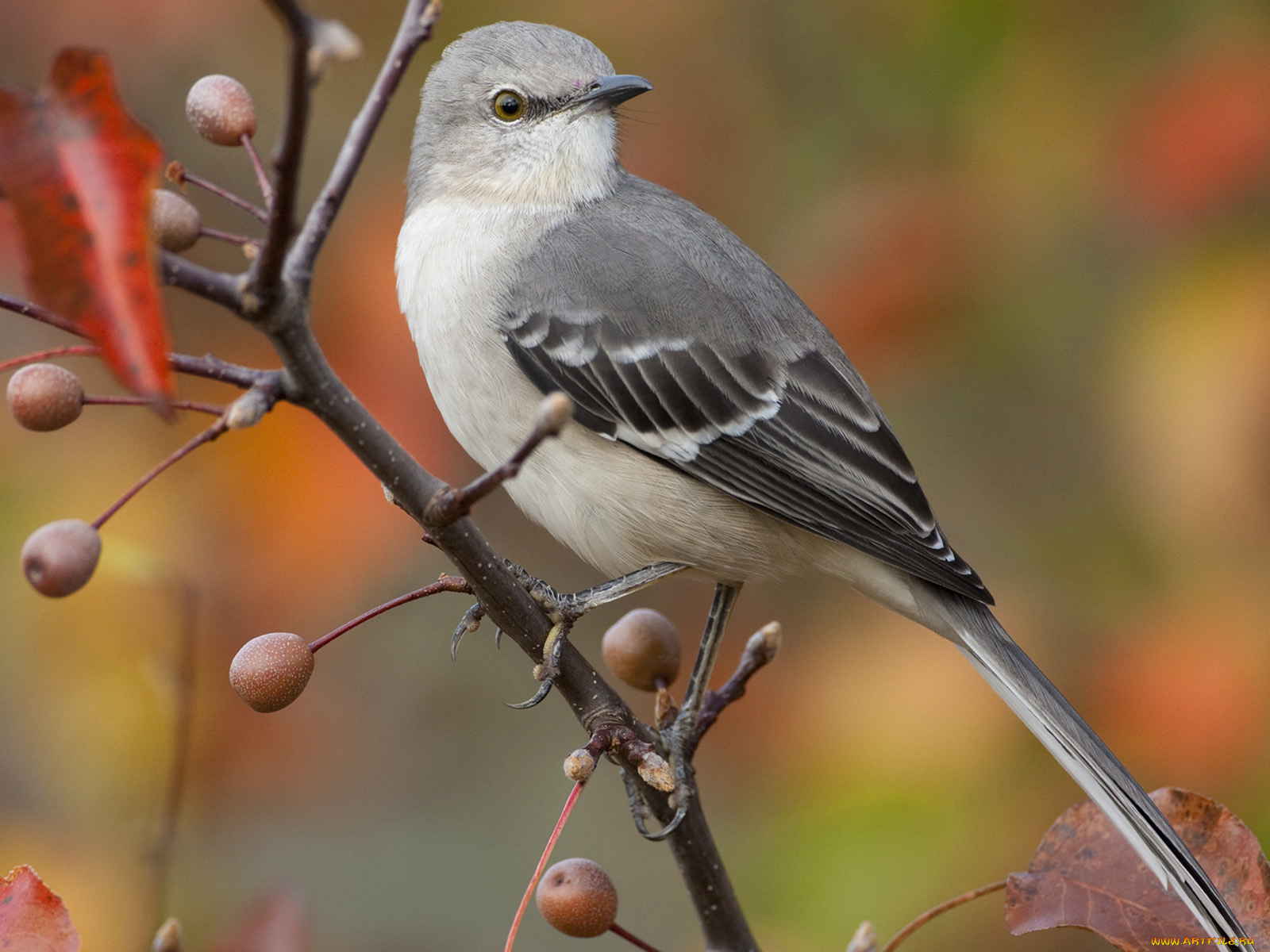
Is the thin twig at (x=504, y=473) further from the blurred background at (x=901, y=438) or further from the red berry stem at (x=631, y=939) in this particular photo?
the blurred background at (x=901, y=438)

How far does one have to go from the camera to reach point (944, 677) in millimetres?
3504

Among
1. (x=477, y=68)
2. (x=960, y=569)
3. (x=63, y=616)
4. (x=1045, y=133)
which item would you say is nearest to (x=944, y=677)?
(x=960, y=569)

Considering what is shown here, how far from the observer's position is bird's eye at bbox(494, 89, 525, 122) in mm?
3504

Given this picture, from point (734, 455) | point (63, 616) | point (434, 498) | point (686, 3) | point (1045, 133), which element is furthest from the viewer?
point (686, 3)

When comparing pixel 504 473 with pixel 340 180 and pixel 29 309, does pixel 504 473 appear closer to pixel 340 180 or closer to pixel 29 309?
pixel 340 180

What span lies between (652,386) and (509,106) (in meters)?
1.08

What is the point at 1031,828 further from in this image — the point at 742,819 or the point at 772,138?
the point at 772,138

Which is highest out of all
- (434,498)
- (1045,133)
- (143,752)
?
(1045,133)

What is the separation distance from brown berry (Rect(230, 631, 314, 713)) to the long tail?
1.46 m

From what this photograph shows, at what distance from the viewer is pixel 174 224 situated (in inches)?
59.0

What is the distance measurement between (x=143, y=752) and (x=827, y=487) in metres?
2.09

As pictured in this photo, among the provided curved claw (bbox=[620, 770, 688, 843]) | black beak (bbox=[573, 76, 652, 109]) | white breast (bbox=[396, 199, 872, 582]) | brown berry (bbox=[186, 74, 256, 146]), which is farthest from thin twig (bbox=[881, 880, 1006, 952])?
black beak (bbox=[573, 76, 652, 109])

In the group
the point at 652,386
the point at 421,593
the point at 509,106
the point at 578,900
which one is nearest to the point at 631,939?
the point at 578,900

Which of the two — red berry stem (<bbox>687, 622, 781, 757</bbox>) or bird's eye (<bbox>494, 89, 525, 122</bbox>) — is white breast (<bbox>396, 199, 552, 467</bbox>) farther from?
red berry stem (<bbox>687, 622, 781, 757</bbox>)
